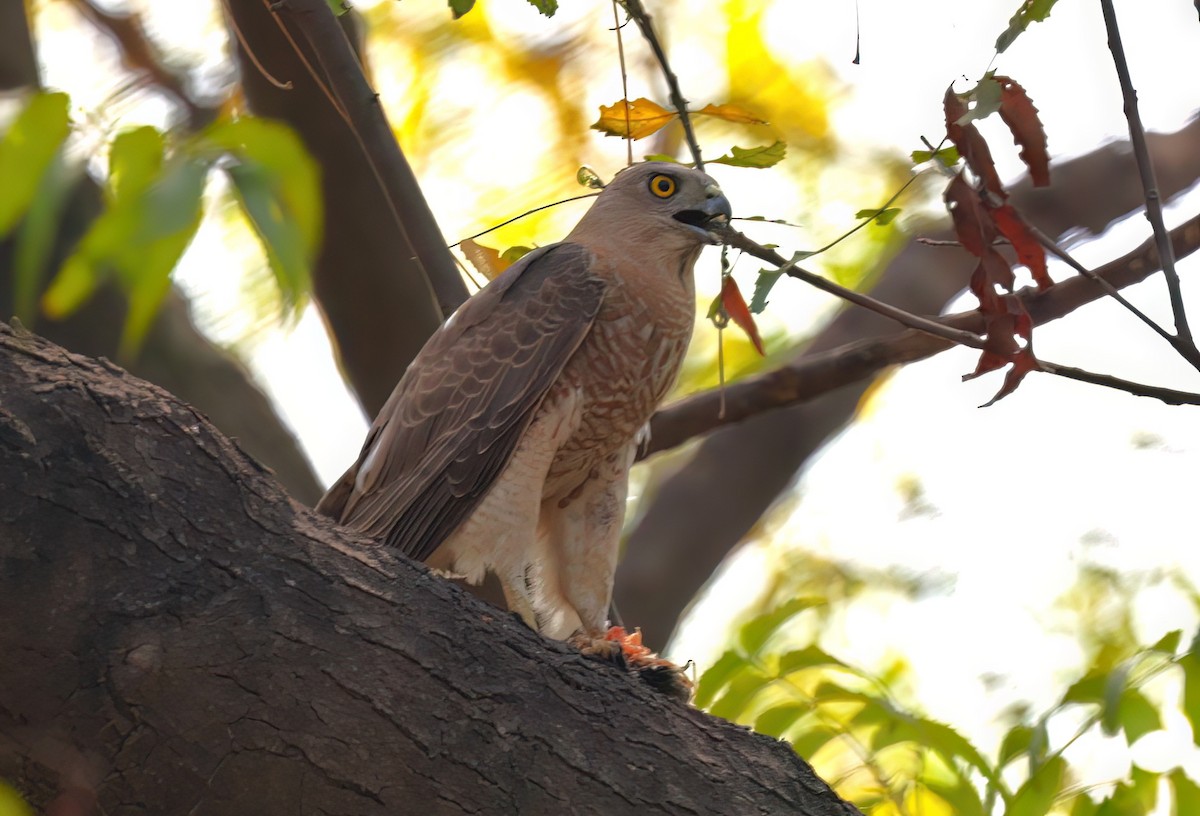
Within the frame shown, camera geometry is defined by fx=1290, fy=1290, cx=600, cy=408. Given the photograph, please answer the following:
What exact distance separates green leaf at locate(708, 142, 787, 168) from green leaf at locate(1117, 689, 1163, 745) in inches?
60.1

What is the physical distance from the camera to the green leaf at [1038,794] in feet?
10.1

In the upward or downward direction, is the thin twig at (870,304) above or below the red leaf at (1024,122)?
below

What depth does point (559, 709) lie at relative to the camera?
2.65 meters

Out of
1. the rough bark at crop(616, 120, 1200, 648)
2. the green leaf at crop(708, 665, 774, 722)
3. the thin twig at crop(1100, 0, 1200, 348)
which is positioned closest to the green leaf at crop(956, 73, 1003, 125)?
the thin twig at crop(1100, 0, 1200, 348)

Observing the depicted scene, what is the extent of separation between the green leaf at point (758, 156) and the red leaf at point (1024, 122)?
0.63 metres

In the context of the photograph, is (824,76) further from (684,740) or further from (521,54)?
(684,740)

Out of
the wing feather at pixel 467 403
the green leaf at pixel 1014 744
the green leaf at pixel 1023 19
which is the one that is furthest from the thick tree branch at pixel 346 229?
the green leaf at pixel 1023 19

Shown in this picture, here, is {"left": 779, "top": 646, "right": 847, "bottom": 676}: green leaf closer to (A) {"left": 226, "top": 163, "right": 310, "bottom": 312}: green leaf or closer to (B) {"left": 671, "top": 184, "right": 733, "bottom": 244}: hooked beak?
(B) {"left": 671, "top": 184, "right": 733, "bottom": 244}: hooked beak

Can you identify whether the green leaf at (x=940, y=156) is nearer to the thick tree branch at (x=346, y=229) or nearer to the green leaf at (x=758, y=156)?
the green leaf at (x=758, y=156)

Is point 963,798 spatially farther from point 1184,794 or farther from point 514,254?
point 514,254

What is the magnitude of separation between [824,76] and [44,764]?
23.2ft

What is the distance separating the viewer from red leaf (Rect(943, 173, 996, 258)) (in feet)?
8.54

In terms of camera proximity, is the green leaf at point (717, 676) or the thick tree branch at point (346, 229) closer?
the green leaf at point (717, 676)

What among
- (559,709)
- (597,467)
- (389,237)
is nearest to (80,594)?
(559,709)
